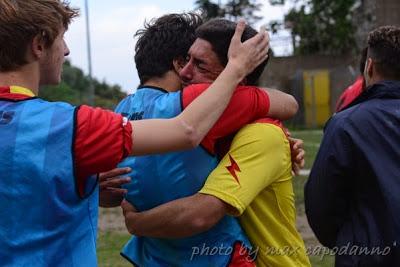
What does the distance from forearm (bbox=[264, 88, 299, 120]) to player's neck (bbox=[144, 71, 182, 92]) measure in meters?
0.36

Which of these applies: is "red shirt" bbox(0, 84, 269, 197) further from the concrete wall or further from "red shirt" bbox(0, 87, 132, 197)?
the concrete wall

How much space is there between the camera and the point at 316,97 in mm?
36094

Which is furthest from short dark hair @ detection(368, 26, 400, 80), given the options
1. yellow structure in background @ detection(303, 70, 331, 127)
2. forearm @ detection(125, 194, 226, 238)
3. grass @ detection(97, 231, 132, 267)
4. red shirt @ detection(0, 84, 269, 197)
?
yellow structure in background @ detection(303, 70, 331, 127)

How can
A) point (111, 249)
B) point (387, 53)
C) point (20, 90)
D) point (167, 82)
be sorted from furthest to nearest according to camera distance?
point (111, 249), point (387, 53), point (167, 82), point (20, 90)

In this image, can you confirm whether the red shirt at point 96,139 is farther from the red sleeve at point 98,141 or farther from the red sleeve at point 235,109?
the red sleeve at point 235,109

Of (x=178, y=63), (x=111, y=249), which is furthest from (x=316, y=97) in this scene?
(x=178, y=63)

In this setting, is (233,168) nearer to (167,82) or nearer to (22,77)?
(167,82)

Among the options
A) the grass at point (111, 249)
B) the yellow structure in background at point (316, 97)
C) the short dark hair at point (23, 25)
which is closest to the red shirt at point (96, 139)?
the short dark hair at point (23, 25)

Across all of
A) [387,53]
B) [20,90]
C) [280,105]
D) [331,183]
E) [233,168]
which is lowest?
[331,183]

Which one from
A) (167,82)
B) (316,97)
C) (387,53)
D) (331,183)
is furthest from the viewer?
(316,97)

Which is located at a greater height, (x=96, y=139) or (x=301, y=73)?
(x=96, y=139)

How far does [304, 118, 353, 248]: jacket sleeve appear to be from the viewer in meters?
3.05

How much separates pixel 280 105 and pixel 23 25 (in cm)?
111

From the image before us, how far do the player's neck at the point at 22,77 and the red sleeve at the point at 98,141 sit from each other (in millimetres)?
211
